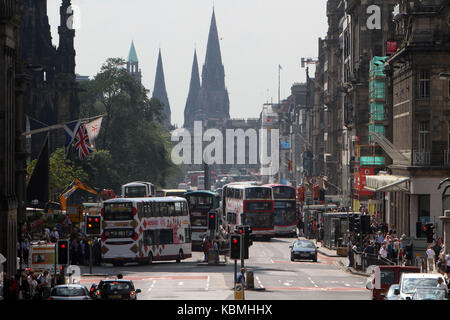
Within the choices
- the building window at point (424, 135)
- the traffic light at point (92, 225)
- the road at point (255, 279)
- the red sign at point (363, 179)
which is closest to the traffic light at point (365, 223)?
the road at point (255, 279)

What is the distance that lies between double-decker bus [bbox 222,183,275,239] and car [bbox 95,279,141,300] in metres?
45.0

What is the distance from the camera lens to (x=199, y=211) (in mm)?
82250

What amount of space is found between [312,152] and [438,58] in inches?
4219

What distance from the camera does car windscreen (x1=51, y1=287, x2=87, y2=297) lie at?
36.8m

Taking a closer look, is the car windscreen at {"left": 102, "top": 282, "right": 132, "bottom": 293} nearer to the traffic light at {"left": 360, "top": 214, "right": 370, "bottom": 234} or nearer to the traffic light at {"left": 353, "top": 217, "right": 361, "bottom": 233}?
the traffic light at {"left": 360, "top": 214, "right": 370, "bottom": 234}

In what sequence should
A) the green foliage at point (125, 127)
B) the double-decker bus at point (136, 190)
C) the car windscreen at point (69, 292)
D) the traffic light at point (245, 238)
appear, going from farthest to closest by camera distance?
the green foliage at point (125, 127)
the double-decker bus at point (136, 190)
the traffic light at point (245, 238)
the car windscreen at point (69, 292)

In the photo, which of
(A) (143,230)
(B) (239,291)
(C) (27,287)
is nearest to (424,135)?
(A) (143,230)

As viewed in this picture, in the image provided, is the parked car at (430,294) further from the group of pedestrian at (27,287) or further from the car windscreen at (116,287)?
the group of pedestrian at (27,287)

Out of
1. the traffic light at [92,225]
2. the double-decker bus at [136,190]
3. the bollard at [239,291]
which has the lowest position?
the bollard at [239,291]

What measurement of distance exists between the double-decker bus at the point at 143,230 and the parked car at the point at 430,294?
3074 centimetres

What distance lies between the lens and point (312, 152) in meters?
173

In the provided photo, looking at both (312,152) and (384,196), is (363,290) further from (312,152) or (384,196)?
(312,152)

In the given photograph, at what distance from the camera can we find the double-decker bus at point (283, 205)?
93625 millimetres

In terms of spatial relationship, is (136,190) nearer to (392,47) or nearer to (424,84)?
(392,47)
